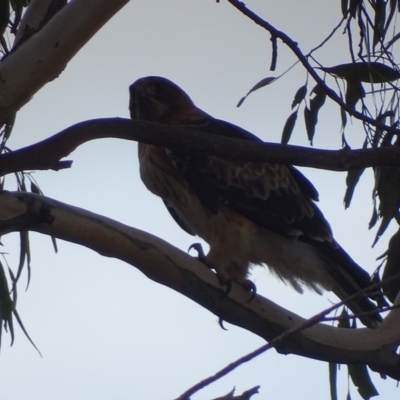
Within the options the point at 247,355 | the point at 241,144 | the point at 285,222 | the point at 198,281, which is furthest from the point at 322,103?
the point at 247,355

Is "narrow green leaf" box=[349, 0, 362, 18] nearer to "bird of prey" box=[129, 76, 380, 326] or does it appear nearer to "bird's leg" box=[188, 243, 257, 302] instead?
"bird of prey" box=[129, 76, 380, 326]

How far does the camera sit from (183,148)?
1.53 meters

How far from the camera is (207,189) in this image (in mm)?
2656

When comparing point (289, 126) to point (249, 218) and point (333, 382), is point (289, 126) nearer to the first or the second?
point (249, 218)

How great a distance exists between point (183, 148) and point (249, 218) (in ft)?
3.80

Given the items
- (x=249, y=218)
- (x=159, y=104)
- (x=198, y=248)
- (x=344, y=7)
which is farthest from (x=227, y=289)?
(x=159, y=104)

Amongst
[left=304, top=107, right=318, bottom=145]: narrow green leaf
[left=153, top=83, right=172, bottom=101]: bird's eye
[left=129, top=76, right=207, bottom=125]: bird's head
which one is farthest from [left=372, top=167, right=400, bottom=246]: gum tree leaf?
[left=153, top=83, right=172, bottom=101]: bird's eye

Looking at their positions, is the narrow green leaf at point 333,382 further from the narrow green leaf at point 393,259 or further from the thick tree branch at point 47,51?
the thick tree branch at point 47,51

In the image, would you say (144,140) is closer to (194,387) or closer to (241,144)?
(241,144)

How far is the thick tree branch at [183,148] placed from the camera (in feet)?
4.82

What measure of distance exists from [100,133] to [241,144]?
0.25 m

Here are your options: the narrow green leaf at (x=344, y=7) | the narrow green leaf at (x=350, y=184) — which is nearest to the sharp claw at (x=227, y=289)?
the narrow green leaf at (x=350, y=184)

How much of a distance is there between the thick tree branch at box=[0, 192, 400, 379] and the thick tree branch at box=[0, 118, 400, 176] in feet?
0.35

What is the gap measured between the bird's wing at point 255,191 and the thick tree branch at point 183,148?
3.54 feet
